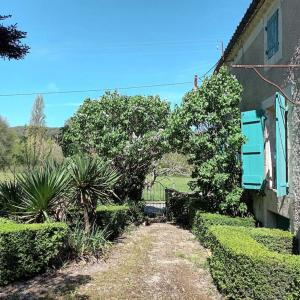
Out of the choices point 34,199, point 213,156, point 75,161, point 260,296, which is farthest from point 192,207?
point 260,296

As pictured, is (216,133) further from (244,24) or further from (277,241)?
(277,241)

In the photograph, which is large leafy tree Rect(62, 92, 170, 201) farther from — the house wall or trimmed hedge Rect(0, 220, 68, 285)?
trimmed hedge Rect(0, 220, 68, 285)

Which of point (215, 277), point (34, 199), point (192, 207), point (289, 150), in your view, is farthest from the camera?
point (192, 207)

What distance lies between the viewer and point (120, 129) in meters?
14.6

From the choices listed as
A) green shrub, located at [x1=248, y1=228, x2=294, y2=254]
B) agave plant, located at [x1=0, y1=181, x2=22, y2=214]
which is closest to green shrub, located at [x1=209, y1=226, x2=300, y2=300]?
green shrub, located at [x1=248, y1=228, x2=294, y2=254]

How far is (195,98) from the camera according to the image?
11.4 meters

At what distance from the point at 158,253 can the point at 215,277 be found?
285cm

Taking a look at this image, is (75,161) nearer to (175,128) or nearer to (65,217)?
(65,217)

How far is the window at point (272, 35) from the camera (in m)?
8.81

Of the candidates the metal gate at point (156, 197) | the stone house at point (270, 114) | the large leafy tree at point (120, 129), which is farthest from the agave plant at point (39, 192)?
the metal gate at point (156, 197)

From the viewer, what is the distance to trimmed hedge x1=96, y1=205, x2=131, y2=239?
37.2ft

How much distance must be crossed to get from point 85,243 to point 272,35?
6.14m

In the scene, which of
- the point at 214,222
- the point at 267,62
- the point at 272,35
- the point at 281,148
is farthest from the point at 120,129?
the point at 281,148

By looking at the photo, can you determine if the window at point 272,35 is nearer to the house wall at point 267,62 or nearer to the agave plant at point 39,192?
the house wall at point 267,62
